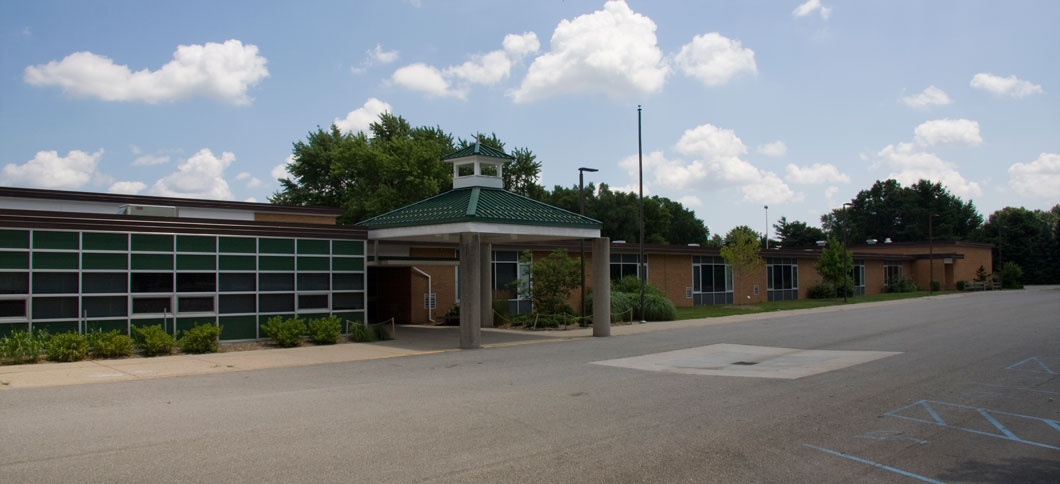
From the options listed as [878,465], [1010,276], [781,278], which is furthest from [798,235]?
[878,465]

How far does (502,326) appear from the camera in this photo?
2797 cm

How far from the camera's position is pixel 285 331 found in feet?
65.2

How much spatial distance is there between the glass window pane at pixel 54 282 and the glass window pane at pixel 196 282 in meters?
2.36

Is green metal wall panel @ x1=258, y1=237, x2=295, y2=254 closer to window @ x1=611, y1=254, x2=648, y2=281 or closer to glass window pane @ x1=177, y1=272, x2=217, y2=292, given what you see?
glass window pane @ x1=177, y1=272, x2=217, y2=292

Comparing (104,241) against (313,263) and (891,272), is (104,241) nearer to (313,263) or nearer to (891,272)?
(313,263)

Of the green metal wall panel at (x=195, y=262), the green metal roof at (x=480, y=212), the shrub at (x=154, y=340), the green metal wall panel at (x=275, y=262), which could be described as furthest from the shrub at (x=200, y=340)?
the green metal roof at (x=480, y=212)

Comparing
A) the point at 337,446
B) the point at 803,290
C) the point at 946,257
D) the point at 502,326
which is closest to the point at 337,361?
the point at 337,446

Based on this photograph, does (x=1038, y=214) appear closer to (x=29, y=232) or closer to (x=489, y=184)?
(x=489, y=184)

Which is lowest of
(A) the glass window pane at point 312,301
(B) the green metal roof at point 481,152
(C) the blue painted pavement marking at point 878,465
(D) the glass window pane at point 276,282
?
(C) the blue painted pavement marking at point 878,465

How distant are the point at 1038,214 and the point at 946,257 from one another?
179ft

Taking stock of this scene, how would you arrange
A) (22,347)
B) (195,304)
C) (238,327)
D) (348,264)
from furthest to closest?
(348,264) → (238,327) → (195,304) → (22,347)

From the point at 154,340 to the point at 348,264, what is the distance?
6081 millimetres

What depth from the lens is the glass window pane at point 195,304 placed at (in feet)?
62.6

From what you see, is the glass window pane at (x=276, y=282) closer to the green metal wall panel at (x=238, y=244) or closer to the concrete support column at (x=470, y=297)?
the green metal wall panel at (x=238, y=244)
